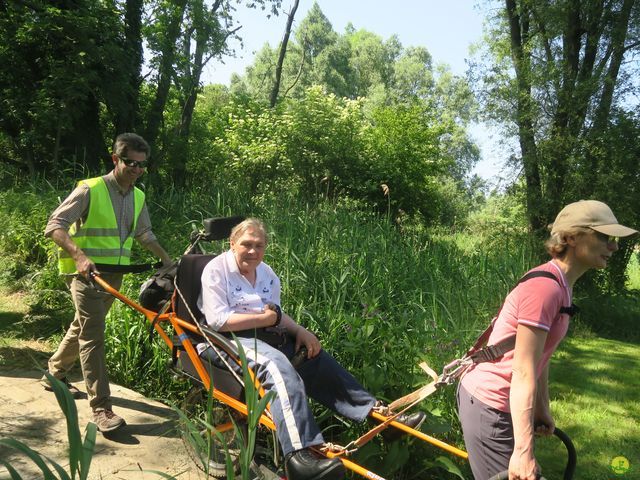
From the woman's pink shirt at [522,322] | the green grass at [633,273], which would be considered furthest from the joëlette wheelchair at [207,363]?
the green grass at [633,273]

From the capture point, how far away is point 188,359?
3.22m

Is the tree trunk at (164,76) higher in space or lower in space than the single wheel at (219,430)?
higher

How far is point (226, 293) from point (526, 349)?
5.73ft

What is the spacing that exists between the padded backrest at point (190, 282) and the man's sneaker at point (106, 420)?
824 millimetres

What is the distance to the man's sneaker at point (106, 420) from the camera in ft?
11.3

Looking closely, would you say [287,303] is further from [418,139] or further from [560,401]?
[418,139]

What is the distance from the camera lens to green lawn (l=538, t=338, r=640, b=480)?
375 centimetres

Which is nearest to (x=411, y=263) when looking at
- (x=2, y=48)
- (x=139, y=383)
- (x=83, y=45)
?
(x=139, y=383)

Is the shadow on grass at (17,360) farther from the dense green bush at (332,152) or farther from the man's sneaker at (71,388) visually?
the dense green bush at (332,152)

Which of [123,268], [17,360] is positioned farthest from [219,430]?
[17,360]

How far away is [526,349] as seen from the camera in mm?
1846

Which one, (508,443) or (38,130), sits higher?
(38,130)

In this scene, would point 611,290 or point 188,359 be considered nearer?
point 188,359

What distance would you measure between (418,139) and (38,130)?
8.98 meters
